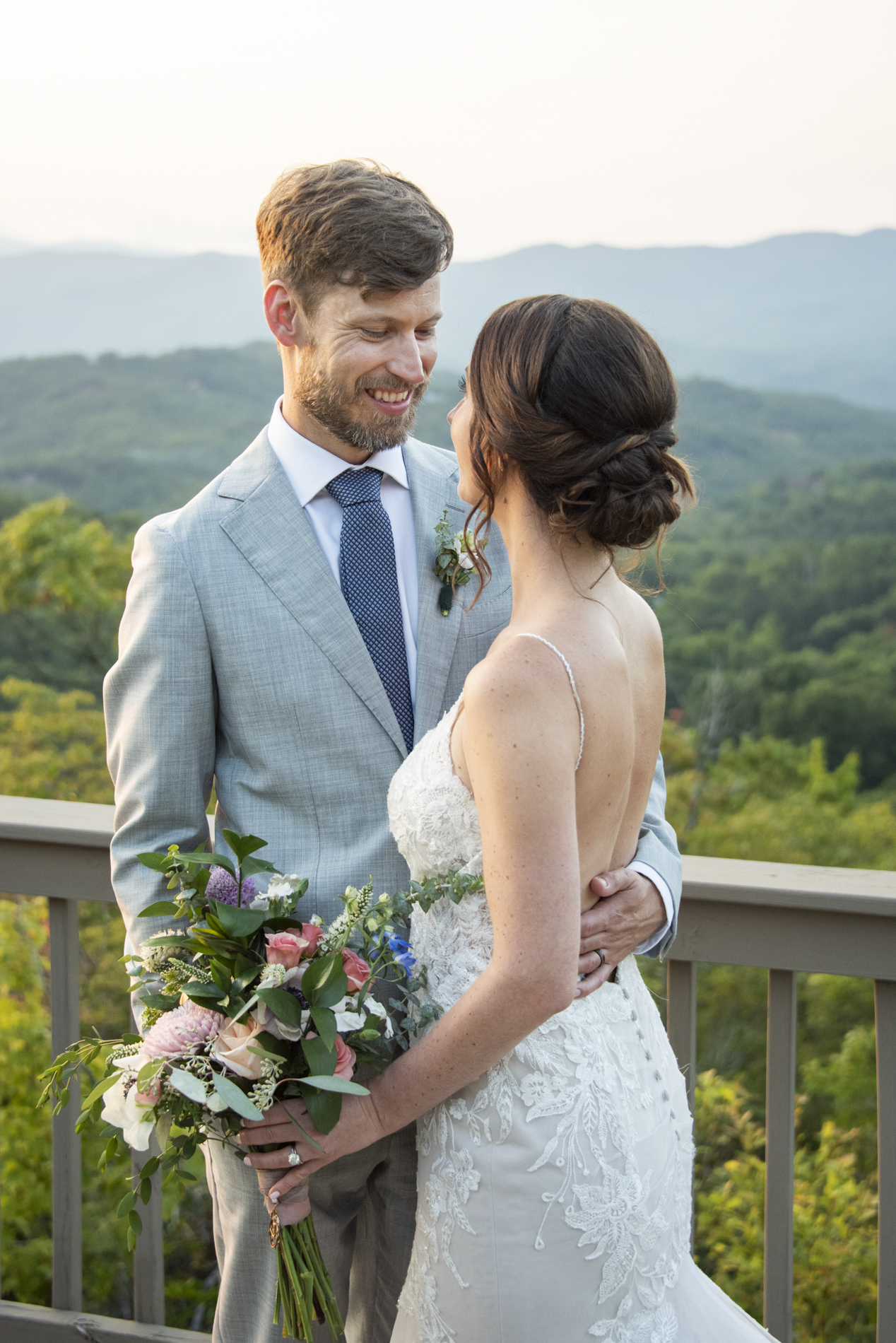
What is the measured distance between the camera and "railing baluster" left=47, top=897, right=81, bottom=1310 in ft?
7.50

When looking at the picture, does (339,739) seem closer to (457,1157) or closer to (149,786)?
(149,786)

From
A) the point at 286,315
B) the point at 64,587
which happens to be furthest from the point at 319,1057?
the point at 64,587

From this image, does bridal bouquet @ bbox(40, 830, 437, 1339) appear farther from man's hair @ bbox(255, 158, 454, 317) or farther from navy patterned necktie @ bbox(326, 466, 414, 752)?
man's hair @ bbox(255, 158, 454, 317)

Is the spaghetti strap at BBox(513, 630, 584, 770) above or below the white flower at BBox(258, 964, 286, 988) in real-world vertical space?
above

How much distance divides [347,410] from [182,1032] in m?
1.05

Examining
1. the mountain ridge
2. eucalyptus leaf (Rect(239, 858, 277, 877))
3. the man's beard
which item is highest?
the mountain ridge

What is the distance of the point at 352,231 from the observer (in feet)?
5.96

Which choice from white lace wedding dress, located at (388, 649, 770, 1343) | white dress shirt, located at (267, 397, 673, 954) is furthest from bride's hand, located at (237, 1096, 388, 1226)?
white dress shirt, located at (267, 397, 673, 954)

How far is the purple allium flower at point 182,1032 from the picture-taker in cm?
138

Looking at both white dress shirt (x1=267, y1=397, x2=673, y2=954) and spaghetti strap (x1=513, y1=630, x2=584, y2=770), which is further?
white dress shirt (x1=267, y1=397, x2=673, y2=954)

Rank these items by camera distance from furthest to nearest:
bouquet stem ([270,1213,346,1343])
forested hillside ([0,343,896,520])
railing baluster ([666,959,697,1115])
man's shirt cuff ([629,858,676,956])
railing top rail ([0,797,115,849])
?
forested hillside ([0,343,896,520]), railing top rail ([0,797,115,849]), railing baluster ([666,959,697,1115]), man's shirt cuff ([629,858,676,956]), bouquet stem ([270,1213,346,1343])

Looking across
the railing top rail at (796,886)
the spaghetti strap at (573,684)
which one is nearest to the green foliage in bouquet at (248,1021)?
the spaghetti strap at (573,684)

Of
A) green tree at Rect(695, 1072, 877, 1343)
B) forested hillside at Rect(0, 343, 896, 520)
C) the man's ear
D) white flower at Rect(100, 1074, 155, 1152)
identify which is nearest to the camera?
white flower at Rect(100, 1074, 155, 1152)

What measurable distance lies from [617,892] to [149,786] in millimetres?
741
